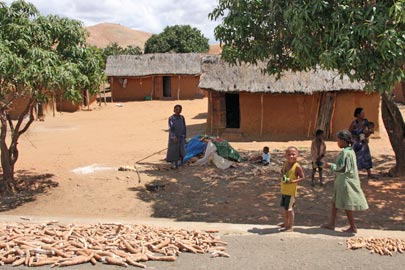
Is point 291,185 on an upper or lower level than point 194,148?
upper

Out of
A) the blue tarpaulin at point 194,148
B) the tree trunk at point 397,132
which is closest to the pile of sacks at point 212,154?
the blue tarpaulin at point 194,148

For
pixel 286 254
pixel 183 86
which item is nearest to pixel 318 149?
pixel 286 254

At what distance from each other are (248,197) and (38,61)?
448 centimetres

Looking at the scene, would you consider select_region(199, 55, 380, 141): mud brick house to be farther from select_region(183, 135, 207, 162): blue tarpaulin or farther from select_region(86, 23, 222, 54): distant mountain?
select_region(86, 23, 222, 54): distant mountain

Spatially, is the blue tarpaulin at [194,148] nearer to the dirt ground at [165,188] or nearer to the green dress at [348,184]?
the dirt ground at [165,188]

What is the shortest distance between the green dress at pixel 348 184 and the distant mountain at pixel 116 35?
79.0 m

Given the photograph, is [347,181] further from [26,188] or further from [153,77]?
[153,77]

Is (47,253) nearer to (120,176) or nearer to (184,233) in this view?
(184,233)

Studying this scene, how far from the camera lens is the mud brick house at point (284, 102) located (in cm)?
1445

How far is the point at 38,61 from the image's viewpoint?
740cm

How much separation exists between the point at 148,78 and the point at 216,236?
80.6ft

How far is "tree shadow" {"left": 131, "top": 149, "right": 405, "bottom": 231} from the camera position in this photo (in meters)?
7.21

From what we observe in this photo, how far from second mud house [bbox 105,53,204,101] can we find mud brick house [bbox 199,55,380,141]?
1309 centimetres

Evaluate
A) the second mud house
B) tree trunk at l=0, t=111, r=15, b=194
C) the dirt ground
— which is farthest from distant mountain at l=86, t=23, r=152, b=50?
tree trunk at l=0, t=111, r=15, b=194
